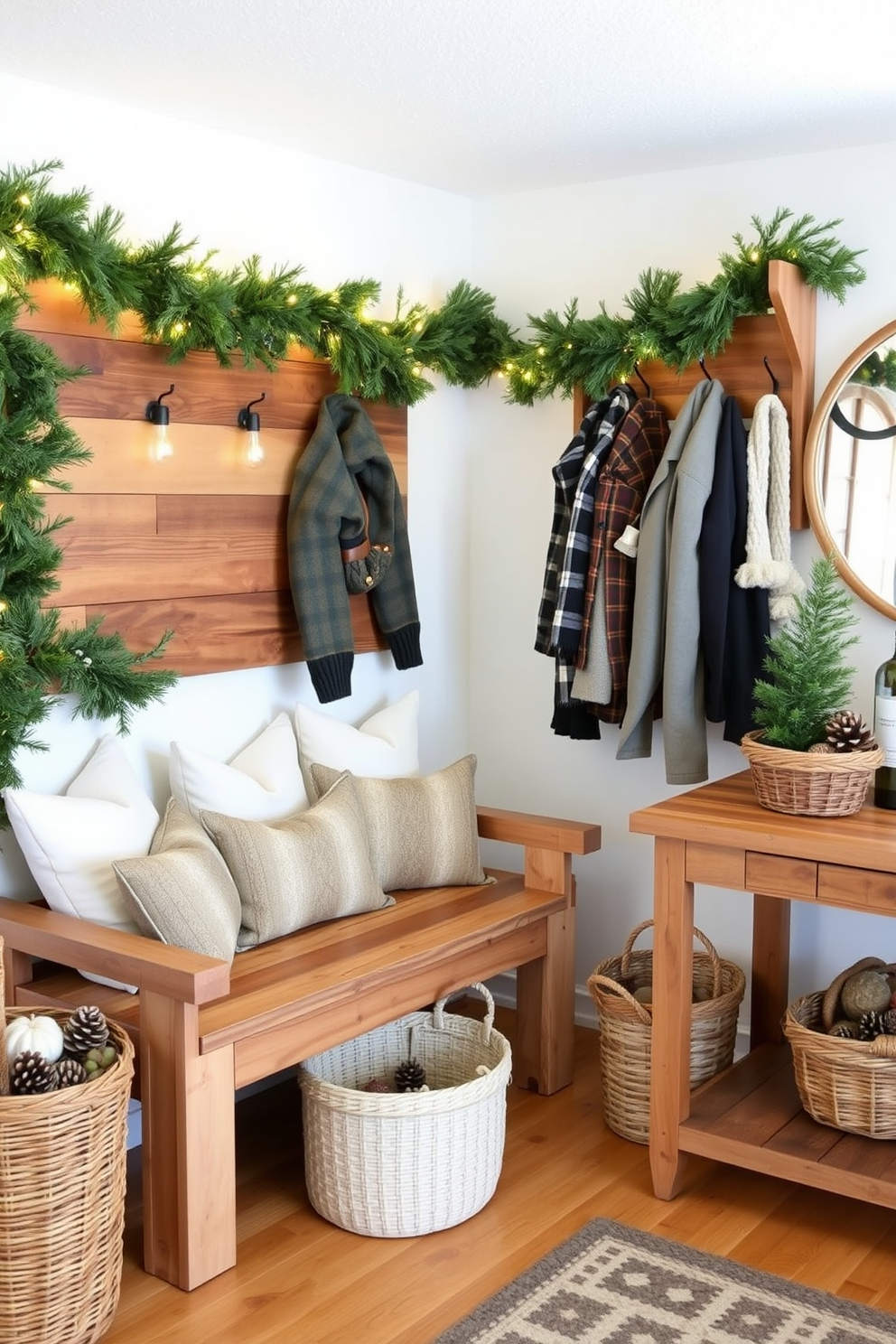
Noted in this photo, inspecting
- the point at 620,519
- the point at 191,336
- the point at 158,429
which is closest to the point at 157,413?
the point at 158,429

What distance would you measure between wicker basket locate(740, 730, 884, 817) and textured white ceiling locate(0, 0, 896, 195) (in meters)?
1.34

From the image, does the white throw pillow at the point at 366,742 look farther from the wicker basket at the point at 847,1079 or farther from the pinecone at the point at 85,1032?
the wicker basket at the point at 847,1079

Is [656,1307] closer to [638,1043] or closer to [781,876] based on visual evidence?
[638,1043]

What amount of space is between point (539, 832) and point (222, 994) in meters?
1.18

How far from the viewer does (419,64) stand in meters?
2.62

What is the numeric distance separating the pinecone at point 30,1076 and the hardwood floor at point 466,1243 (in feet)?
1.67

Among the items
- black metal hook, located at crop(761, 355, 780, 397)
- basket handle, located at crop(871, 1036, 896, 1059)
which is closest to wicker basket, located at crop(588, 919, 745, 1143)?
basket handle, located at crop(871, 1036, 896, 1059)

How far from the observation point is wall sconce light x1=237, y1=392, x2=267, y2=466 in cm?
313

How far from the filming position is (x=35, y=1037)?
222 cm

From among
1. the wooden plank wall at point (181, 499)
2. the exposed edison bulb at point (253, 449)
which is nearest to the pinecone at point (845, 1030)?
the wooden plank wall at point (181, 499)

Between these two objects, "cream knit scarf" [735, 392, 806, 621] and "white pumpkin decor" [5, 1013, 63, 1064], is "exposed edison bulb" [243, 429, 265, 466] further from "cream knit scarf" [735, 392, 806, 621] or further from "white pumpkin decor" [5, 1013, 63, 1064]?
"white pumpkin decor" [5, 1013, 63, 1064]

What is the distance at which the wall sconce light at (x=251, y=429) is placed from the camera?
3.13 metres

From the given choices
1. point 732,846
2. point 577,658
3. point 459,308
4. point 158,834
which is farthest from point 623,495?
point 158,834

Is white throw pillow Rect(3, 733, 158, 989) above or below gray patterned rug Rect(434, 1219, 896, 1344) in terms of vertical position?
above
